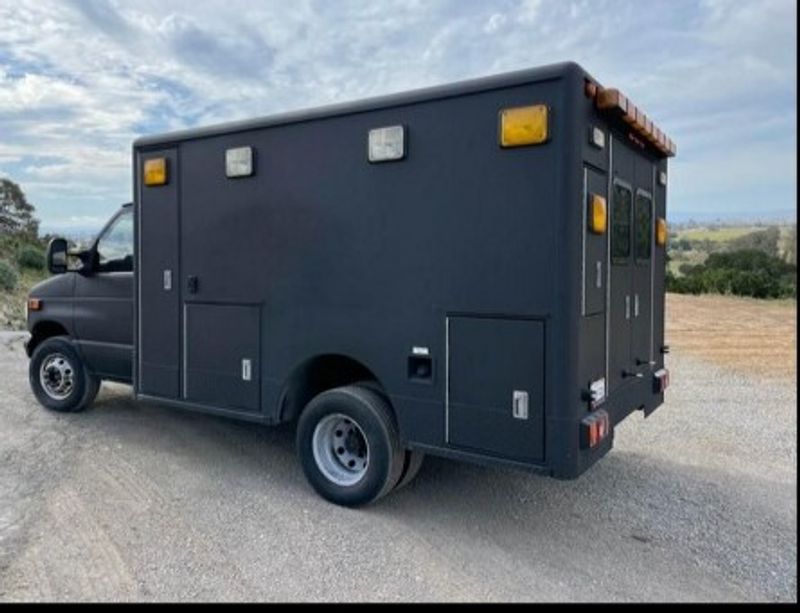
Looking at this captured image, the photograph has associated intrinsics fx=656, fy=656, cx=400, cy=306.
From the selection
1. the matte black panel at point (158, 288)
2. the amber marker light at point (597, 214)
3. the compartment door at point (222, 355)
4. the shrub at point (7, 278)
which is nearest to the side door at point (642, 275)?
the amber marker light at point (597, 214)

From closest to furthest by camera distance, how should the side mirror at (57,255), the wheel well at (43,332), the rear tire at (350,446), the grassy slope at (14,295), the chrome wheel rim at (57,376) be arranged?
1. the rear tire at (350,446)
2. the side mirror at (57,255)
3. the chrome wheel rim at (57,376)
4. the wheel well at (43,332)
5. the grassy slope at (14,295)

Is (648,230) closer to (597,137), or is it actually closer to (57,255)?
(597,137)

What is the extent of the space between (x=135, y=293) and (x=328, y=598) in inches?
125

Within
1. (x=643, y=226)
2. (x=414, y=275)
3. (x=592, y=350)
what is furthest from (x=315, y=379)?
(x=643, y=226)

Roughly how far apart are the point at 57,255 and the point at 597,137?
479 centimetres

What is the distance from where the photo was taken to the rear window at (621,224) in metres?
4.06

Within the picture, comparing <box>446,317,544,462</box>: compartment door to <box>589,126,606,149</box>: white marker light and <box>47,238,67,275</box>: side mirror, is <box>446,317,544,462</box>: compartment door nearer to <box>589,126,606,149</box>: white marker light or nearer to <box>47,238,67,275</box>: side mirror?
<box>589,126,606,149</box>: white marker light

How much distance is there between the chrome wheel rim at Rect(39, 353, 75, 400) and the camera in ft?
20.4

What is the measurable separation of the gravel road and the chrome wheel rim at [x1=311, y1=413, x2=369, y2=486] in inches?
8.7

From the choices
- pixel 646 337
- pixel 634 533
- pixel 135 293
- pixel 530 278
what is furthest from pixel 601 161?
pixel 135 293

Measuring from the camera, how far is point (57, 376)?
6.33m

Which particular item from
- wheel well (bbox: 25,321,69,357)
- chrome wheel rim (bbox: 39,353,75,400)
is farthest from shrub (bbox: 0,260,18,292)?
chrome wheel rim (bbox: 39,353,75,400)

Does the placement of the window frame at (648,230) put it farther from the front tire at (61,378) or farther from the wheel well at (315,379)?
the front tire at (61,378)

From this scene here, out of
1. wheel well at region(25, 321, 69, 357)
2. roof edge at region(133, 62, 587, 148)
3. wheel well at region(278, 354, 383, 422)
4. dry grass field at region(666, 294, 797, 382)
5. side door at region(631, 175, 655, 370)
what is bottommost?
dry grass field at region(666, 294, 797, 382)
